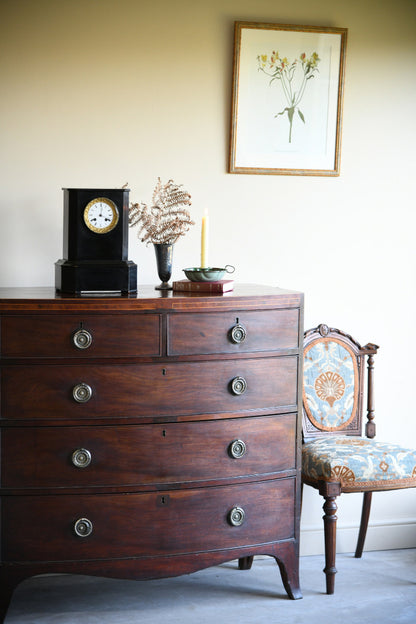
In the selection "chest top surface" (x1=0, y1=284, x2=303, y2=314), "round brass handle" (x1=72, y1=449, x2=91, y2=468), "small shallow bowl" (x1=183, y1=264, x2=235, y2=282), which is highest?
"small shallow bowl" (x1=183, y1=264, x2=235, y2=282)

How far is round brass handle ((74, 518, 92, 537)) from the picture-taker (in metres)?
2.71

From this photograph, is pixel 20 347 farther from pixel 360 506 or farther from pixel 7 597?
pixel 360 506

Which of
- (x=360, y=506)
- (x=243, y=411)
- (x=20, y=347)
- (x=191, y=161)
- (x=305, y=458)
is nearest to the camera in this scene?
(x=20, y=347)

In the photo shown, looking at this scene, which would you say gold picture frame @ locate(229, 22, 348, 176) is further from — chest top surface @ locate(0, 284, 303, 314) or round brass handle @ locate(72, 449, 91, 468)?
round brass handle @ locate(72, 449, 91, 468)

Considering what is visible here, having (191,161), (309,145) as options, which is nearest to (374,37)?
(309,145)

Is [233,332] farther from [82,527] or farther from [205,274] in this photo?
[82,527]

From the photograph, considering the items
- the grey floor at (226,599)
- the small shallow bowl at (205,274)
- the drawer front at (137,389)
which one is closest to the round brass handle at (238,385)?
the drawer front at (137,389)

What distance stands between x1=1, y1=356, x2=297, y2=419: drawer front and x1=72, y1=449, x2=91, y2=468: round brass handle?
126mm

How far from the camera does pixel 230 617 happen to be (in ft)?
9.54

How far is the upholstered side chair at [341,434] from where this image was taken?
119 inches

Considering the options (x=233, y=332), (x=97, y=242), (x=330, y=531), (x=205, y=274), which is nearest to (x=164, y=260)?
(x=205, y=274)

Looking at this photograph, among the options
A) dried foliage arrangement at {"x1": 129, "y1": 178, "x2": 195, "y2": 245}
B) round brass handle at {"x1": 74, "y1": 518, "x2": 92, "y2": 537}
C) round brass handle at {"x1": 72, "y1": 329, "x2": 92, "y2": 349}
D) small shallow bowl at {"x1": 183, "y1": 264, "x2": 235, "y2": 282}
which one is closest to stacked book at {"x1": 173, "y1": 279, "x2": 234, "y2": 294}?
small shallow bowl at {"x1": 183, "y1": 264, "x2": 235, "y2": 282}

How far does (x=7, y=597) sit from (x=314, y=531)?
1472mm

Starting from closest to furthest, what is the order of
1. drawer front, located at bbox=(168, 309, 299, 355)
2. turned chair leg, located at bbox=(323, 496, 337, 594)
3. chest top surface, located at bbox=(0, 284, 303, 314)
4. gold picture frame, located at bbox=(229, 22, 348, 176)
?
1. chest top surface, located at bbox=(0, 284, 303, 314)
2. drawer front, located at bbox=(168, 309, 299, 355)
3. turned chair leg, located at bbox=(323, 496, 337, 594)
4. gold picture frame, located at bbox=(229, 22, 348, 176)
